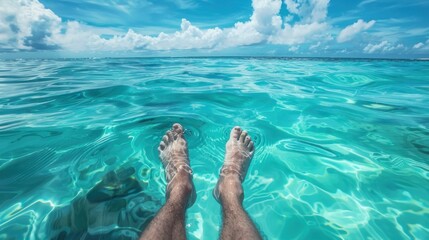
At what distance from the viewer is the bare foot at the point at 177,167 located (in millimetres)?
2596

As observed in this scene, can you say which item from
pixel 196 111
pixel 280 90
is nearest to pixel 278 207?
pixel 196 111

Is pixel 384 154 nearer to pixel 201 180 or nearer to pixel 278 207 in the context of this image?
pixel 278 207

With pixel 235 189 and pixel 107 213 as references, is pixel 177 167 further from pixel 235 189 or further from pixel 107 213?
pixel 107 213

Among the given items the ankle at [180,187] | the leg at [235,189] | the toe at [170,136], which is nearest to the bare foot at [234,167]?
the leg at [235,189]

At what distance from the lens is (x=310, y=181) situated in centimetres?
298

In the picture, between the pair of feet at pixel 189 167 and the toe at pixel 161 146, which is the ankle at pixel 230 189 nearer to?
the pair of feet at pixel 189 167

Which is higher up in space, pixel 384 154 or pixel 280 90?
pixel 384 154

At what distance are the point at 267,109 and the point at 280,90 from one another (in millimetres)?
2584

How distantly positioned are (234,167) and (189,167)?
25.8 inches

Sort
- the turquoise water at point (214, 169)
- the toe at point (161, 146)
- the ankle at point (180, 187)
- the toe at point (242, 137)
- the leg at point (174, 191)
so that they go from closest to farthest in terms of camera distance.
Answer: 1. the leg at point (174, 191)
2. the turquoise water at point (214, 169)
3. the ankle at point (180, 187)
4. the toe at point (161, 146)
5. the toe at point (242, 137)

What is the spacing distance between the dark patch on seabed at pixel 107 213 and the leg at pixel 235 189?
0.81m

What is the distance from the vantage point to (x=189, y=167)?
3191 millimetres

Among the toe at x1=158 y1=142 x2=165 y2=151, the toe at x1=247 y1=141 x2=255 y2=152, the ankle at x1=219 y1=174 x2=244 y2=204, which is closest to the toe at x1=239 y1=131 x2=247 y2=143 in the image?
the toe at x1=247 y1=141 x2=255 y2=152

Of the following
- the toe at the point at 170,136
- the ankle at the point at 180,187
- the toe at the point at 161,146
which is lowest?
the toe at the point at 161,146
